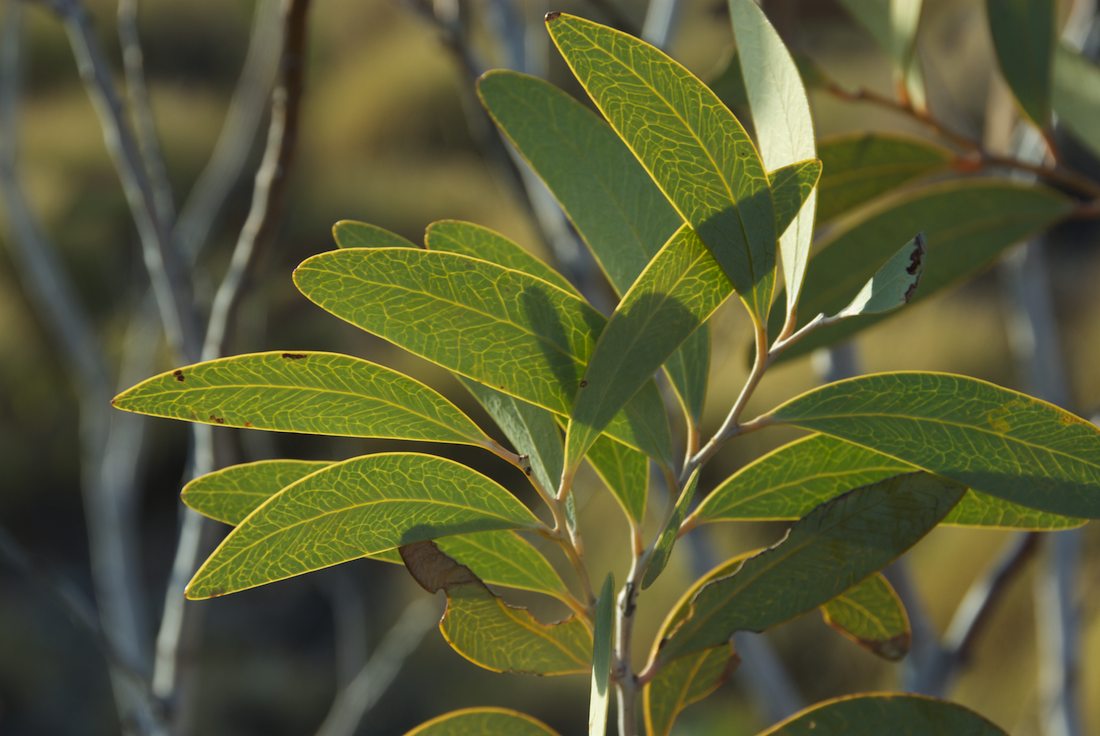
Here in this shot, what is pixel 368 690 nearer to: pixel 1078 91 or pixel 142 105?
pixel 142 105

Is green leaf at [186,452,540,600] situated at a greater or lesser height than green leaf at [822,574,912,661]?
greater

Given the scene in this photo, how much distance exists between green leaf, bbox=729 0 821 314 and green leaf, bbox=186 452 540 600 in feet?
0.34

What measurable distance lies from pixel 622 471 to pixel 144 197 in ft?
1.19

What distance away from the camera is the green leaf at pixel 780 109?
283mm

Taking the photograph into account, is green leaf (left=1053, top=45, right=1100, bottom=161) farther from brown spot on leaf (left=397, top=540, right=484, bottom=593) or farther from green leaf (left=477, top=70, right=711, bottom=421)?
brown spot on leaf (left=397, top=540, right=484, bottom=593)

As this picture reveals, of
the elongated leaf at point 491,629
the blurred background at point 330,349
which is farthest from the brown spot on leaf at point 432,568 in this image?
the blurred background at point 330,349

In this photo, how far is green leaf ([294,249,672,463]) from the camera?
256 millimetres

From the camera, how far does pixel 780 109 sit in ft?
0.96

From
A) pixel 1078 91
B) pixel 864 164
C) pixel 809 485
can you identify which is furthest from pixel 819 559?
pixel 1078 91

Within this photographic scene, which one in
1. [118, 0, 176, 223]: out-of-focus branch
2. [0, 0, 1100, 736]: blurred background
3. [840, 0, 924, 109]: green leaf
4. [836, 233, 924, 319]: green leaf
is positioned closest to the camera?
[836, 233, 924, 319]: green leaf

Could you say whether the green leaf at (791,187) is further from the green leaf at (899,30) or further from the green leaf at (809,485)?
the green leaf at (899,30)

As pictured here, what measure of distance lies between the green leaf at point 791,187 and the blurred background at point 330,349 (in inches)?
35.3

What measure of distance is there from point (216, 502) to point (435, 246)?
10 centimetres

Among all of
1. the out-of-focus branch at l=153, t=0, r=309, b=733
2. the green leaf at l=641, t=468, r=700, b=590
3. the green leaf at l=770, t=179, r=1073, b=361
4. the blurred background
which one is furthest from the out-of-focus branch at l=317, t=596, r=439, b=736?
the green leaf at l=641, t=468, r=700, b=590
